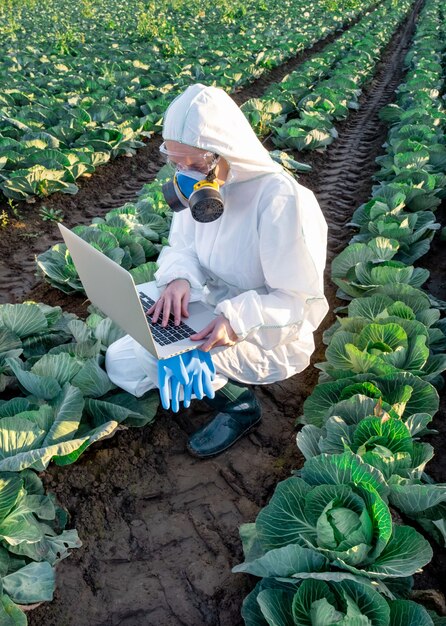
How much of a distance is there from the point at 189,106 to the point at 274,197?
0.52 metres

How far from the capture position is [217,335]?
233 centimetres

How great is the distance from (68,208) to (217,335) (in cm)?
386

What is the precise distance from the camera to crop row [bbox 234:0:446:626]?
178cm

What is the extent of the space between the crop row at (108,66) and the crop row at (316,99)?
1.30 meters

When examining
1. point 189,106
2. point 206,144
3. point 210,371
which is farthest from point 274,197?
point 210,371

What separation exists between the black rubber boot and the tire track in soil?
6.71ft

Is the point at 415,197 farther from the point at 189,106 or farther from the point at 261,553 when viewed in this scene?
the point at 261,553

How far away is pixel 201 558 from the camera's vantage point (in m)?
2.36

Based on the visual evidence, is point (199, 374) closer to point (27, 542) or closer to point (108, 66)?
point (27, 542)

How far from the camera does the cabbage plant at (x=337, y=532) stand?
1803mm

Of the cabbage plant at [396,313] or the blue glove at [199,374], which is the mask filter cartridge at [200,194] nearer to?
the blue glove at [199,374]

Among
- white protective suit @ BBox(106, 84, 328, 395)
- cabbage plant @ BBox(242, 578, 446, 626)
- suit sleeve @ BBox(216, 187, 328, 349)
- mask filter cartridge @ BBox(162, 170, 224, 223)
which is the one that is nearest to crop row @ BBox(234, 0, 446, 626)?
cabbage plant @ BBox(242, 578, 446, 626)

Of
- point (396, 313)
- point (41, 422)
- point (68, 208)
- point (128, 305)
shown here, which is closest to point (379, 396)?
point (396, 313)

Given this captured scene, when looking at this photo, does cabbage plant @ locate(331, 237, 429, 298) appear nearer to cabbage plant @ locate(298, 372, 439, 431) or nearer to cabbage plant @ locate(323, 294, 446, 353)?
cabbage plant @ locate(323, 294, 446, 353)
